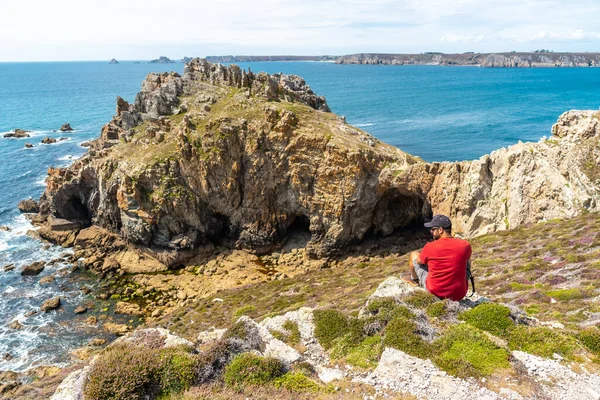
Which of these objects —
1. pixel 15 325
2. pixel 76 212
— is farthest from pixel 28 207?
pixel 15 325

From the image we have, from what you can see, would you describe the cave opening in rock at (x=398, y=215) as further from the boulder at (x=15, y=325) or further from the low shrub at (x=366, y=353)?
the boulder at (x=15, y=325)

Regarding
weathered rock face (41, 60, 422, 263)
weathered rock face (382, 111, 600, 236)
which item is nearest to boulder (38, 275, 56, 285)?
weathered rock face (41, 60, 422, 263)

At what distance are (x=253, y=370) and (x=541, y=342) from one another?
7858mm

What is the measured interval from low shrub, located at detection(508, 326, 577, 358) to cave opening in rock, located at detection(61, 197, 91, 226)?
5818cm

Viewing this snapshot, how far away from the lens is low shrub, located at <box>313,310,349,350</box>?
474 inches

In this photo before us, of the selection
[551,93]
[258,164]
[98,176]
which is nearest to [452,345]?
[258,164]

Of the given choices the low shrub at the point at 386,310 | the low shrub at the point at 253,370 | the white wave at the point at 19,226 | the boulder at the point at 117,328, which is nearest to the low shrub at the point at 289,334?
the low shrub at the point at 253,370

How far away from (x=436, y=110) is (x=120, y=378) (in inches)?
4990

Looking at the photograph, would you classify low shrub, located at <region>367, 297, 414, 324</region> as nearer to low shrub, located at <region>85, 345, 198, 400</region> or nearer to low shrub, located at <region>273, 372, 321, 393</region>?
low shrub, located at <region>273, 372, 321, 393</region>

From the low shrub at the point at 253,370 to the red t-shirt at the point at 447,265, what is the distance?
5257 millimetres

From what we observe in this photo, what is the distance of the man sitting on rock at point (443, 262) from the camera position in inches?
406

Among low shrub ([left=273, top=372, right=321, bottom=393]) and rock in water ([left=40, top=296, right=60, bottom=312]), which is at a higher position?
low shrub ([left=273, top=372, right=321, bottom=393])

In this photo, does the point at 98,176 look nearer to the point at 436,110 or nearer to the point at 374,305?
the point at 374,305

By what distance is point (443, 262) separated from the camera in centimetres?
1059
